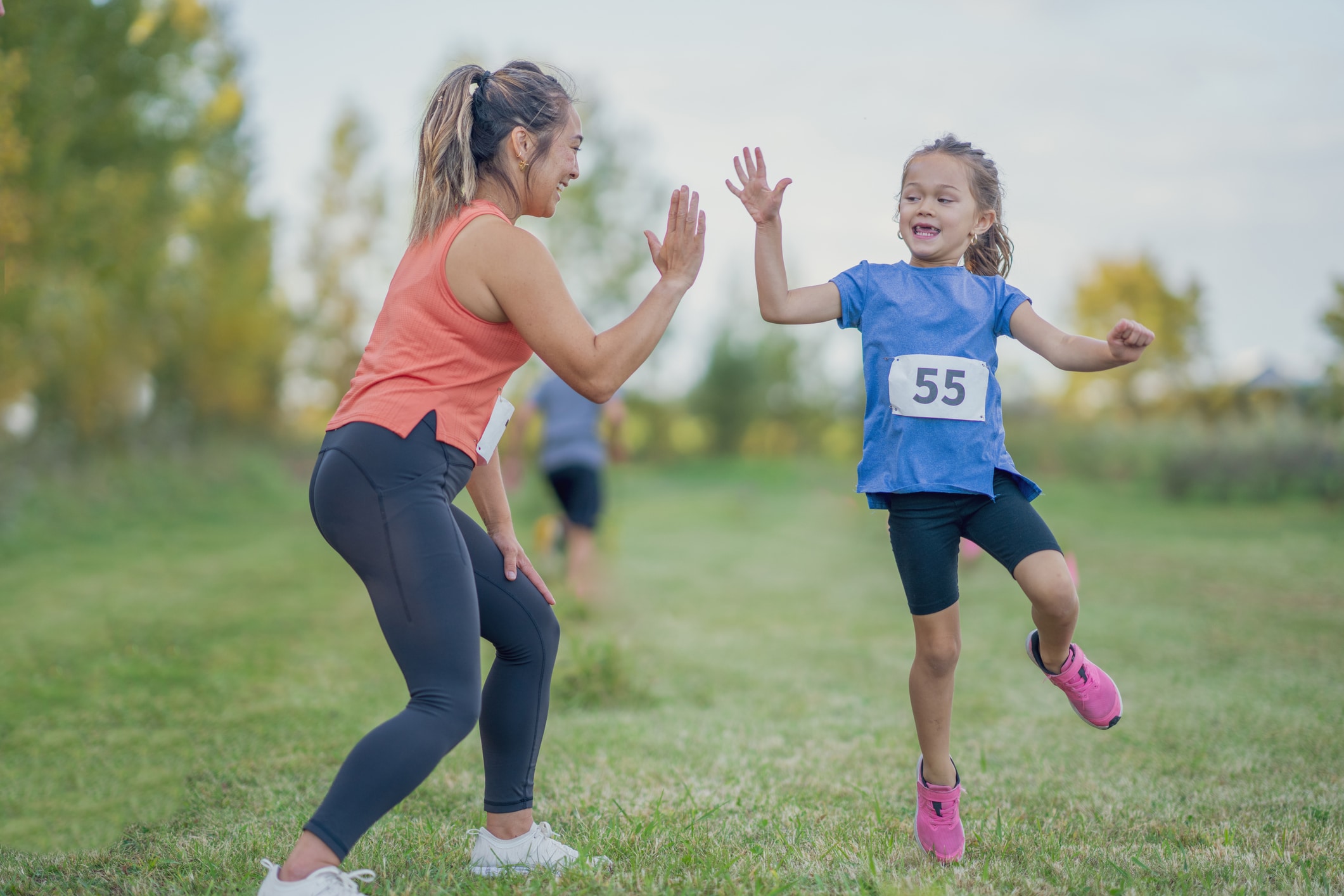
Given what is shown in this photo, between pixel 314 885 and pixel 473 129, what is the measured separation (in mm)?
1787

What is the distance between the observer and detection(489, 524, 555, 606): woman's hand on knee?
2.72 meters

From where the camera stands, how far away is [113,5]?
9781mm

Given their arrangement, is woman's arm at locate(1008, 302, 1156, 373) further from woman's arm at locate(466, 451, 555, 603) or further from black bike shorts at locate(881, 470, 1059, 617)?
woman's arm at locate(466, 451, 555, 603)

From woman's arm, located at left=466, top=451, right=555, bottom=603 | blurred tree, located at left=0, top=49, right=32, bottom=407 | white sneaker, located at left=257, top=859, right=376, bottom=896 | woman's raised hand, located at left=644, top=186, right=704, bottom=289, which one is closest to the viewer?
white sneaker, located at left=257, top=859, right=376, bottom=896

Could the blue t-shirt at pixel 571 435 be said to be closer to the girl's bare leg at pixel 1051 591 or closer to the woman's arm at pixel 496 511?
the woman's arm at pixel 496 511

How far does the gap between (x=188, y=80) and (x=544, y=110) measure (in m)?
17.0

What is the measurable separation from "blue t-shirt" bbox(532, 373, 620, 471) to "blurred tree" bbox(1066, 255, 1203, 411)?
2101 centimetres

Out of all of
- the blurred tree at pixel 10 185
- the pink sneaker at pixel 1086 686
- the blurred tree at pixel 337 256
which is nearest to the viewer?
the pink sneaker at pixel 1086 686

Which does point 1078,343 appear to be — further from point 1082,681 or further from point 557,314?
point 557,314

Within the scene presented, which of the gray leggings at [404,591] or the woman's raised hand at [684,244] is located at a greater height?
the woman's raised hand at [684,244]

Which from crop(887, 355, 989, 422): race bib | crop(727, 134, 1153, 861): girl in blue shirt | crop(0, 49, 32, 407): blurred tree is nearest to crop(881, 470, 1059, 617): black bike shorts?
crop(727, 134, 1153, 861): girl in blue shirt

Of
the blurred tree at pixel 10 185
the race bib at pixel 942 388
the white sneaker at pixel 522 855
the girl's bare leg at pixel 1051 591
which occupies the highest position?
the blurred tree at pixel 10 185

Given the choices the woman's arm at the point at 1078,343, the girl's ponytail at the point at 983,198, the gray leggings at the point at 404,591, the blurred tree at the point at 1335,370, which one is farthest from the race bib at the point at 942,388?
the blurred tree at the point at 1335,370

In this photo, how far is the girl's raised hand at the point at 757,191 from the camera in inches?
113
